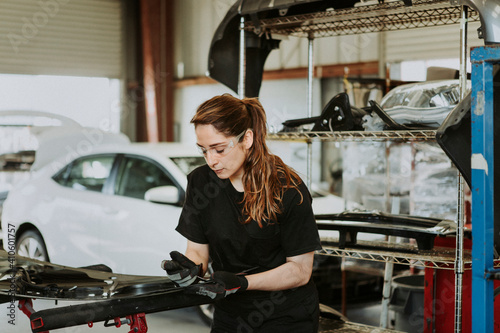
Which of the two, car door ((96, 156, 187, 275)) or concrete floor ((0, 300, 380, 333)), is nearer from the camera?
concrete floor ((0, 300, 380, 333))

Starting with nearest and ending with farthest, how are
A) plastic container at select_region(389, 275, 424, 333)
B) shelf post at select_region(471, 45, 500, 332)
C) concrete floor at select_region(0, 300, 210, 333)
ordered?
shelf post at select_region(471, 45, 500, 332)
plastic container at select_region(389, 275, 424, 333)
concrete floor at select_region(0, 300, 210, 333)

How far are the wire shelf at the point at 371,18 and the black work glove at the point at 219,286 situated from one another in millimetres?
1601

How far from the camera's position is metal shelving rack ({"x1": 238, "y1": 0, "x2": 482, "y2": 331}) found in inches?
102

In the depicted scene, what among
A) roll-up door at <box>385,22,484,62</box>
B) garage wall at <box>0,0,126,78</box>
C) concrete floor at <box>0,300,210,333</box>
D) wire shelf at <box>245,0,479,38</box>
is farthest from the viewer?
garage wall at <box>0,0,126,78</box>

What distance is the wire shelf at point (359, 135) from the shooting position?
270 cm

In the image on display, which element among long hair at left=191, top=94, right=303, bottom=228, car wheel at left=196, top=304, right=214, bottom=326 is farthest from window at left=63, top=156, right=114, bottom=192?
long hair at left=191, top=94, right=303, bottom=228

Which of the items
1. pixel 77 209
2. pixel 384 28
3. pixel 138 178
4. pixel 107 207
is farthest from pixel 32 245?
pixel 384 28

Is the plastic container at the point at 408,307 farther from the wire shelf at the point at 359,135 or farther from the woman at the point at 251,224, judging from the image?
the woman at the point at 251,224

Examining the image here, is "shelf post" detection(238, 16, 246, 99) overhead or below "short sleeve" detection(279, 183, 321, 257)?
overhead

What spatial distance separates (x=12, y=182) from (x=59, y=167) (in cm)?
360

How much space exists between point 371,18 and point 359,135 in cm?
70

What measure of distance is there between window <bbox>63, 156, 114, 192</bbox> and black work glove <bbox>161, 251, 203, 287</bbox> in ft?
10.3

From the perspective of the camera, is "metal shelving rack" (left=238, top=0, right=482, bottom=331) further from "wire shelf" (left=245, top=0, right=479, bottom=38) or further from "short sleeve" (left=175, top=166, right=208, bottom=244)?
"short sleeve" (left=175, top=166, right=208, bottom=244)

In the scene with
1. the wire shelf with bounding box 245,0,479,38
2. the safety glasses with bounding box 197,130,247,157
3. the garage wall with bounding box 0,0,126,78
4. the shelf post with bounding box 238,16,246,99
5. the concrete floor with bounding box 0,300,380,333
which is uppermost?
the garage wall with bounding box 0,0,126,78
